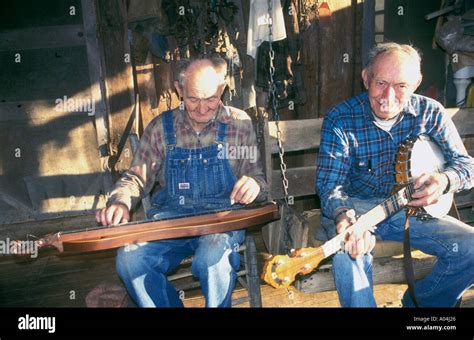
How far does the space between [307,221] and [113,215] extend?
136cm

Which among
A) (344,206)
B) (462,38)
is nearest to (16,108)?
(344,206)

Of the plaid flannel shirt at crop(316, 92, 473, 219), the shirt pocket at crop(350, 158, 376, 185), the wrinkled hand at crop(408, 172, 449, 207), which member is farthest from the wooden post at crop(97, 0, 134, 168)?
the wrinkled hand at crop(408, 172, 449, 207)

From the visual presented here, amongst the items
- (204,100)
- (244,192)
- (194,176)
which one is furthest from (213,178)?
(204,100)

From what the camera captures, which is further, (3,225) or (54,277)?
(3,225)

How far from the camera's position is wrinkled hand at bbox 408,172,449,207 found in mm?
3035

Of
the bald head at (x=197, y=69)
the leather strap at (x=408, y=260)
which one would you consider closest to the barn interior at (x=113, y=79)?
the leather strap at (x=408, y=260)

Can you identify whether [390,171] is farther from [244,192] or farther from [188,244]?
[188,244]

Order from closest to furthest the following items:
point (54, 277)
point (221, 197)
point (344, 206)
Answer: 1. point (344, 206)
2. point (221, 197)
3. point (54, 277)

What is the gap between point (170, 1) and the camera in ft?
15.1

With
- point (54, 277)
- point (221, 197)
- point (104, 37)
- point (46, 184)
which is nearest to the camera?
point (221, 197)

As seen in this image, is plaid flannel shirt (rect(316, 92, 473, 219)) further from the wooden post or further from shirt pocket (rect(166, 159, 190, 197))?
the wooden post

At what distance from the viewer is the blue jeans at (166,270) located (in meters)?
2.92

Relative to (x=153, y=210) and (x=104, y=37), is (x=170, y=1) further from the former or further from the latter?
(x=153, y=210)

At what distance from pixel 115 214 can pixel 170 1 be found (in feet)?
8.34
